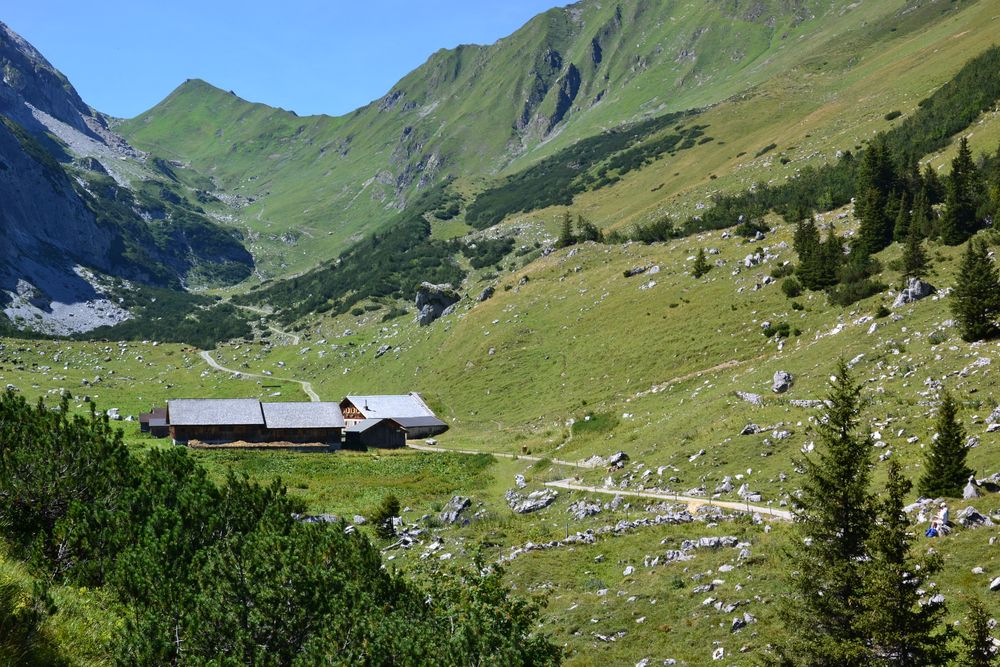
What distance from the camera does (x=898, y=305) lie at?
56.0 metres

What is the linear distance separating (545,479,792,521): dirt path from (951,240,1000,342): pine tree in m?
19.8

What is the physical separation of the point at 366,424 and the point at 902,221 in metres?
59.0

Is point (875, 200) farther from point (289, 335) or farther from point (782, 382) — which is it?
point (289, 335)

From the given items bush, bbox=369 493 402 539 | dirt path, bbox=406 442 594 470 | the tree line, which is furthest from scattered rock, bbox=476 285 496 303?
the tree line

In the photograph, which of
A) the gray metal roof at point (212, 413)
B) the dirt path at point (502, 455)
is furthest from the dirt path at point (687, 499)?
the gray metal roof at point (212, 413)

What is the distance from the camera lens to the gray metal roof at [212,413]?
8225 centimetres

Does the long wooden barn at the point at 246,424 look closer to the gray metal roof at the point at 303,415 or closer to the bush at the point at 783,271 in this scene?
the gray metal roof at the point at 303,415

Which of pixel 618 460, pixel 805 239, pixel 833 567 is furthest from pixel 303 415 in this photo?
pixel 833 567

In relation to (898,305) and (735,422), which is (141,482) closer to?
(735,422)

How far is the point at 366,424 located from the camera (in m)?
84.6

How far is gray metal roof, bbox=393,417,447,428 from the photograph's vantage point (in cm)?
8268

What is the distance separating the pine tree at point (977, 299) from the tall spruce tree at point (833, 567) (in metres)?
31.0

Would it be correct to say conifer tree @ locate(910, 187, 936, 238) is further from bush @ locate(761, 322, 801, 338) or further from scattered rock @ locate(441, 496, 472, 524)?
scattered rock @ locate(441, 496, 472, 524)

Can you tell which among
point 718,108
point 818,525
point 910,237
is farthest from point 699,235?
point 718,108
